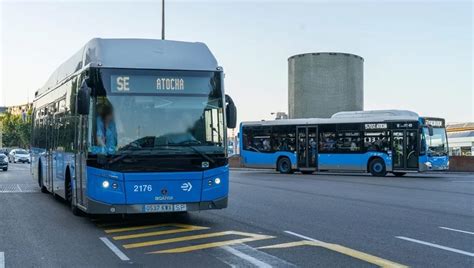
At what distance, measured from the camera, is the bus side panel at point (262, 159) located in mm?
32406

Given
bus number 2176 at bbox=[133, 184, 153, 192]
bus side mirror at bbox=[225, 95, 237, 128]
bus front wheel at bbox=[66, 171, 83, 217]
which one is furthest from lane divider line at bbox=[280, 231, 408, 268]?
bus front wheel at bbox=[66, 171, 83, 217]

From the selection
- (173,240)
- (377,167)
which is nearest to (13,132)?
(377,167)

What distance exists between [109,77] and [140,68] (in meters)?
0.57

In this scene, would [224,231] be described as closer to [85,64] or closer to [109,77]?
[109,77]

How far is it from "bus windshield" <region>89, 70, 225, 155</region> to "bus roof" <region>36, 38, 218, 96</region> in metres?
0.20

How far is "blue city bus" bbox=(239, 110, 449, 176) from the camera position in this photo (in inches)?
1096

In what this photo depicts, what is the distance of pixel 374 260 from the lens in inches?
304

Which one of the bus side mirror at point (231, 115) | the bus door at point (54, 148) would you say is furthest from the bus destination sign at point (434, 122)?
the bus side mirror at point (231, 115)

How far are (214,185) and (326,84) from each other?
42.5 m

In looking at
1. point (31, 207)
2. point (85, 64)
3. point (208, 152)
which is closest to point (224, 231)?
point (208, 152)

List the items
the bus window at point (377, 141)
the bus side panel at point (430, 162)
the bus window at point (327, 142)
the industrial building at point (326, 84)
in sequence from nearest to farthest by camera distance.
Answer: the bus side panel at point (430, 162)
the bus window at point (377, 141)
the bus window at point (327, 142)
the industrial building at point (326, 84)

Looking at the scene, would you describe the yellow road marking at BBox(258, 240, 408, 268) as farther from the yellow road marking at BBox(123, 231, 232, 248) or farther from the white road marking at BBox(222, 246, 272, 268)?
the yellow road marking at BBox(123, 231, 232, 248)

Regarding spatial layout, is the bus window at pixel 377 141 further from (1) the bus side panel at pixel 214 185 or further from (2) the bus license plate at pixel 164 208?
(2) the bus license plate at pixel 164 208

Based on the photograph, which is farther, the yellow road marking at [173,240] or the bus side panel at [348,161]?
the bus side panel at [348,161]
